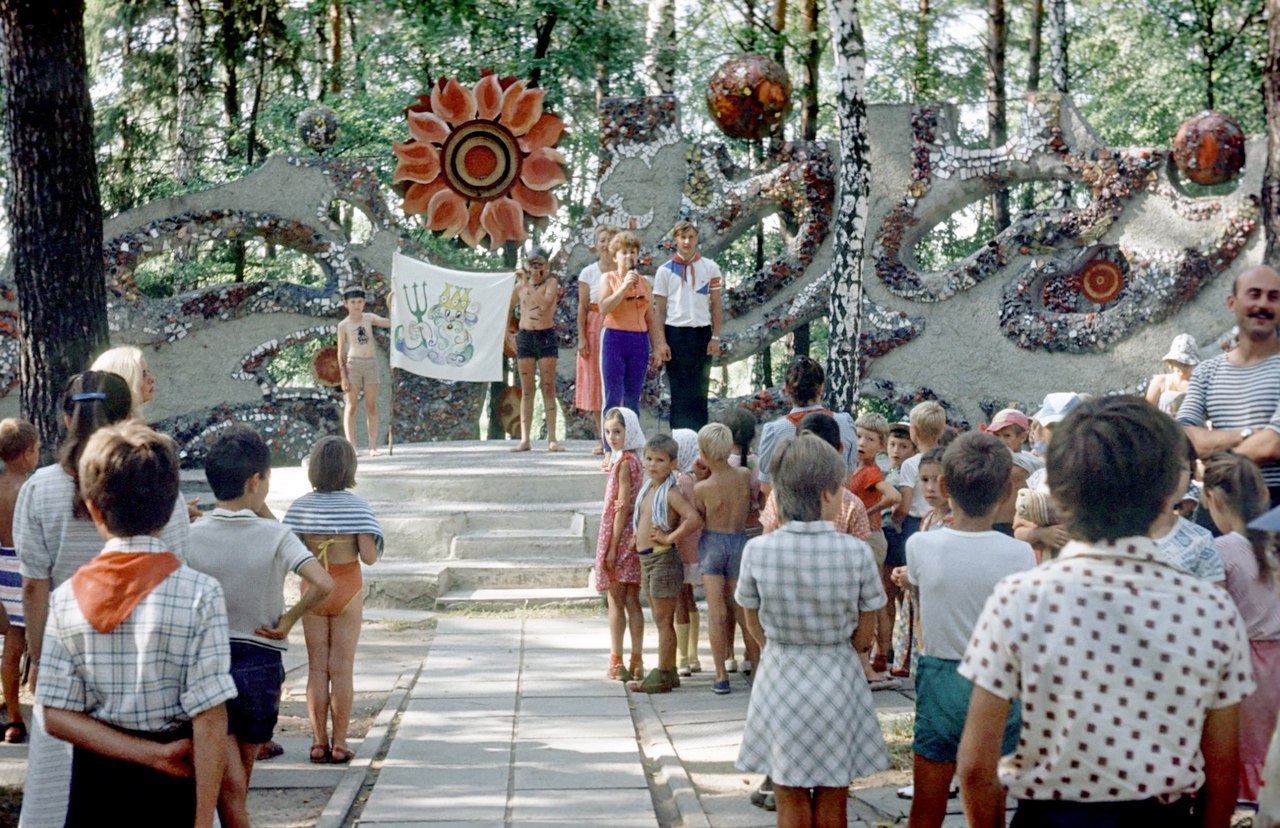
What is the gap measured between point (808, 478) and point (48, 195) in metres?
5.63

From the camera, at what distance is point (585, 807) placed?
545cm

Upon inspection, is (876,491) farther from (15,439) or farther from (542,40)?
(542,40)

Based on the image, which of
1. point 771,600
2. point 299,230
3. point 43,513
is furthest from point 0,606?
point 299,230

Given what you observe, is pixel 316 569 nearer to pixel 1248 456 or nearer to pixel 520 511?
pixel 1248 456

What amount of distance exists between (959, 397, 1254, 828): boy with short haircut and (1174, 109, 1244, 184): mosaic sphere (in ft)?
38.7

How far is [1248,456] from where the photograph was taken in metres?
4.83

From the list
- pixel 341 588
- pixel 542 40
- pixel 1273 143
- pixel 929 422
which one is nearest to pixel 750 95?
pixel 1273 143

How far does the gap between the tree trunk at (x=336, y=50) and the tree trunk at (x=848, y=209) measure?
1328 cm

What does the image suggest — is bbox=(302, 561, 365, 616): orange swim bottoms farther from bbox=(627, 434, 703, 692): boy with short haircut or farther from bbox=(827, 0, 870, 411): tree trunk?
bbox=(827, 0, 870, 411): tree trunk

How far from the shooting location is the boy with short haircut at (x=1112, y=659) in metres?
2.60

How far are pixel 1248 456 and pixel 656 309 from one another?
6.56 meters

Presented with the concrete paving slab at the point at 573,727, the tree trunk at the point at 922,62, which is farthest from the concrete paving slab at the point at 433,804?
the tree trunk at the point at 922,62

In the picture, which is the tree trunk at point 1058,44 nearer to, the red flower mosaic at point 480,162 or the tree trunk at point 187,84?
the red flower mosaic at point 480,162

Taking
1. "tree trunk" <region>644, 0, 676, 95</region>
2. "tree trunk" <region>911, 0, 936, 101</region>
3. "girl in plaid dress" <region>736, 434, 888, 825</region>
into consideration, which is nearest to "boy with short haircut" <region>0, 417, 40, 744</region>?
"girl in plaid dress" <region>736, 434, 888, 825</region>
